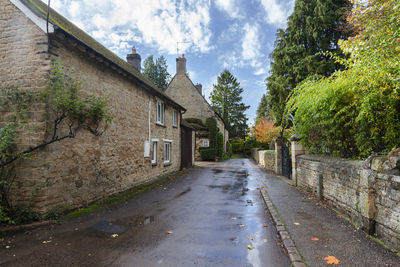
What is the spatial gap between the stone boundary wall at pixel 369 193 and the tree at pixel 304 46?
44.7ft

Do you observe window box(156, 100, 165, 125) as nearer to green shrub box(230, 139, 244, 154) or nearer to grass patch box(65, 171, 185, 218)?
grass patch box(65, 171, 185, 218)

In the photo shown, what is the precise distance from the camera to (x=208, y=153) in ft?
90.5

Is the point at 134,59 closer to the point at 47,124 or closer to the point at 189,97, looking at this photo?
the point at 47,124

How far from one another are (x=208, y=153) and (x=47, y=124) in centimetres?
2274

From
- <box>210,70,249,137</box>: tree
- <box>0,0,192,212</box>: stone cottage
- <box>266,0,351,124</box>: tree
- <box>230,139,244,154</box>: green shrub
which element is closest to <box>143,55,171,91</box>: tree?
<box>210,70,249,137</box>: tree

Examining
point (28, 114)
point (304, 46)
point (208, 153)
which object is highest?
point (304, 46)

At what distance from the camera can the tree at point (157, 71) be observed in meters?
51.9

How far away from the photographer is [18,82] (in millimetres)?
5816

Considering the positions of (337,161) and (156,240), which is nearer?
(156,240)

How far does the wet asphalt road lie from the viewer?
3756mm

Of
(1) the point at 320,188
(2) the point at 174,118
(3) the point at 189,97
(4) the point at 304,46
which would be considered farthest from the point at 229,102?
(1) the point at 320,188

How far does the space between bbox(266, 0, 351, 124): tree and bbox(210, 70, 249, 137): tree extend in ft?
95.4

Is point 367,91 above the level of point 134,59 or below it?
below

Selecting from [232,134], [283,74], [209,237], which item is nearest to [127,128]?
[209,237]
